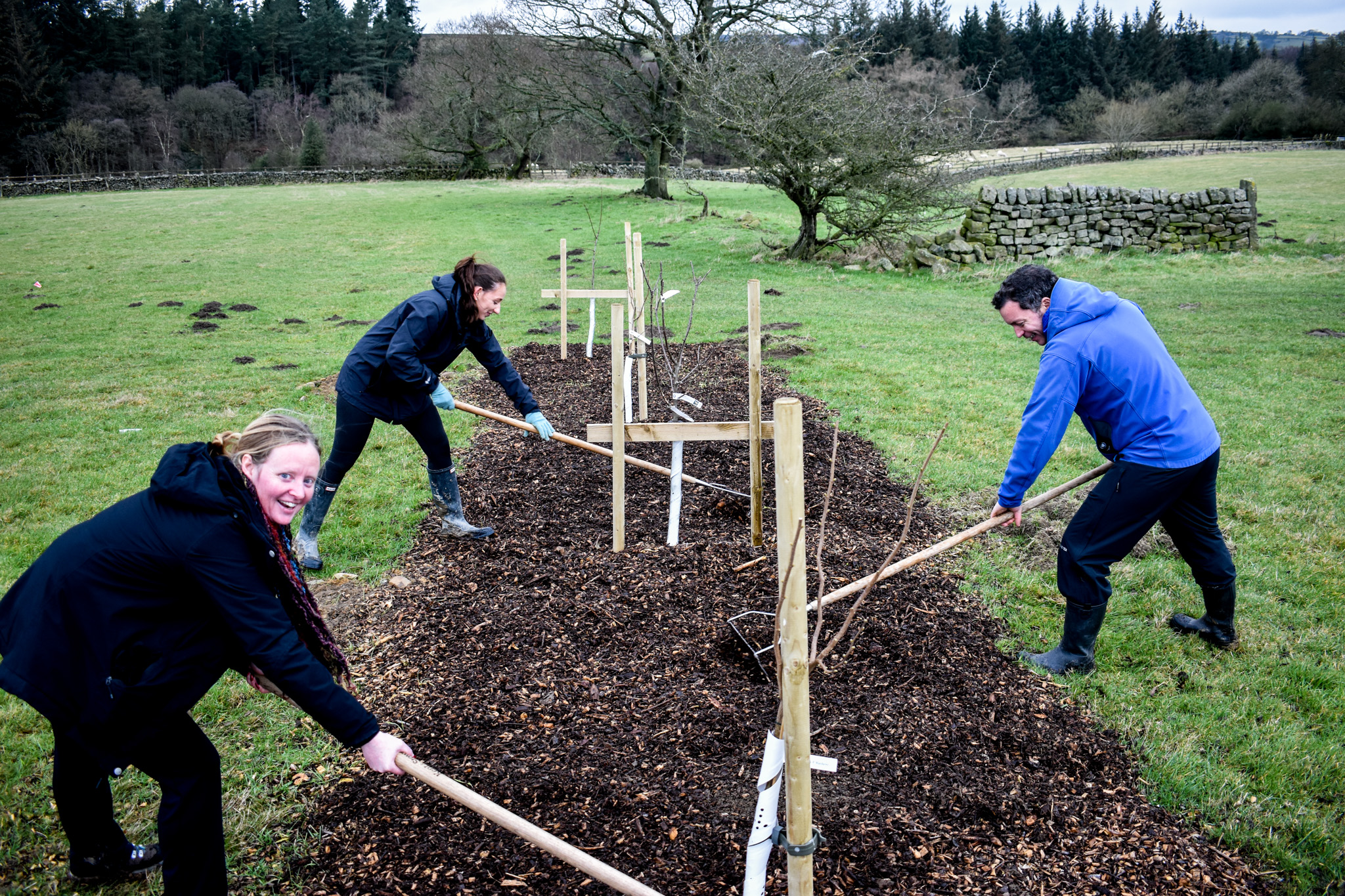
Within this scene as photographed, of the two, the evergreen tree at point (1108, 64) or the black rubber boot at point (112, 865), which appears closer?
the black rubber boot at point (112, 865)

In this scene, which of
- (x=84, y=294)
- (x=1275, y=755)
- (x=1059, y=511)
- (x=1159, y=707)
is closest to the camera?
(x=1275, y=755)

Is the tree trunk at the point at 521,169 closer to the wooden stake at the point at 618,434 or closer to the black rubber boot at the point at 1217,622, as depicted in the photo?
the wooden stake at the point at 618,434

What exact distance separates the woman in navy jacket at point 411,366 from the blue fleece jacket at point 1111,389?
318cm

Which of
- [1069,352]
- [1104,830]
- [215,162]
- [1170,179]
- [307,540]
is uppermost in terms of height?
[215,162]

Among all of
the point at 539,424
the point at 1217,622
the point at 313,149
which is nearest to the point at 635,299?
the point at 539,424

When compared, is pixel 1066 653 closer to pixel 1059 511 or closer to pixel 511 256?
pixel 1059 511

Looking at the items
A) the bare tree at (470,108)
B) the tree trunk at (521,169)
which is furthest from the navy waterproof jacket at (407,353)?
the tree trunk at (521,169)

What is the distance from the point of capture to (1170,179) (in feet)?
109

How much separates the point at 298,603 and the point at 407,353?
255cm

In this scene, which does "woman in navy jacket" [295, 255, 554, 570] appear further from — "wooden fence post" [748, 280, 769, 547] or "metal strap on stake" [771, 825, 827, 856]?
"metal strap on stake" [771, 825, 827, 856]

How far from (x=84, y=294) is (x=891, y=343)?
1566cm

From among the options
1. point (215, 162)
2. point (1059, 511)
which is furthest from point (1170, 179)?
point (215, 162)

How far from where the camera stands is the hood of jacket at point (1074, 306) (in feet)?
12.8

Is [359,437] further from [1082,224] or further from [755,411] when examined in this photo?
[1082,224]
